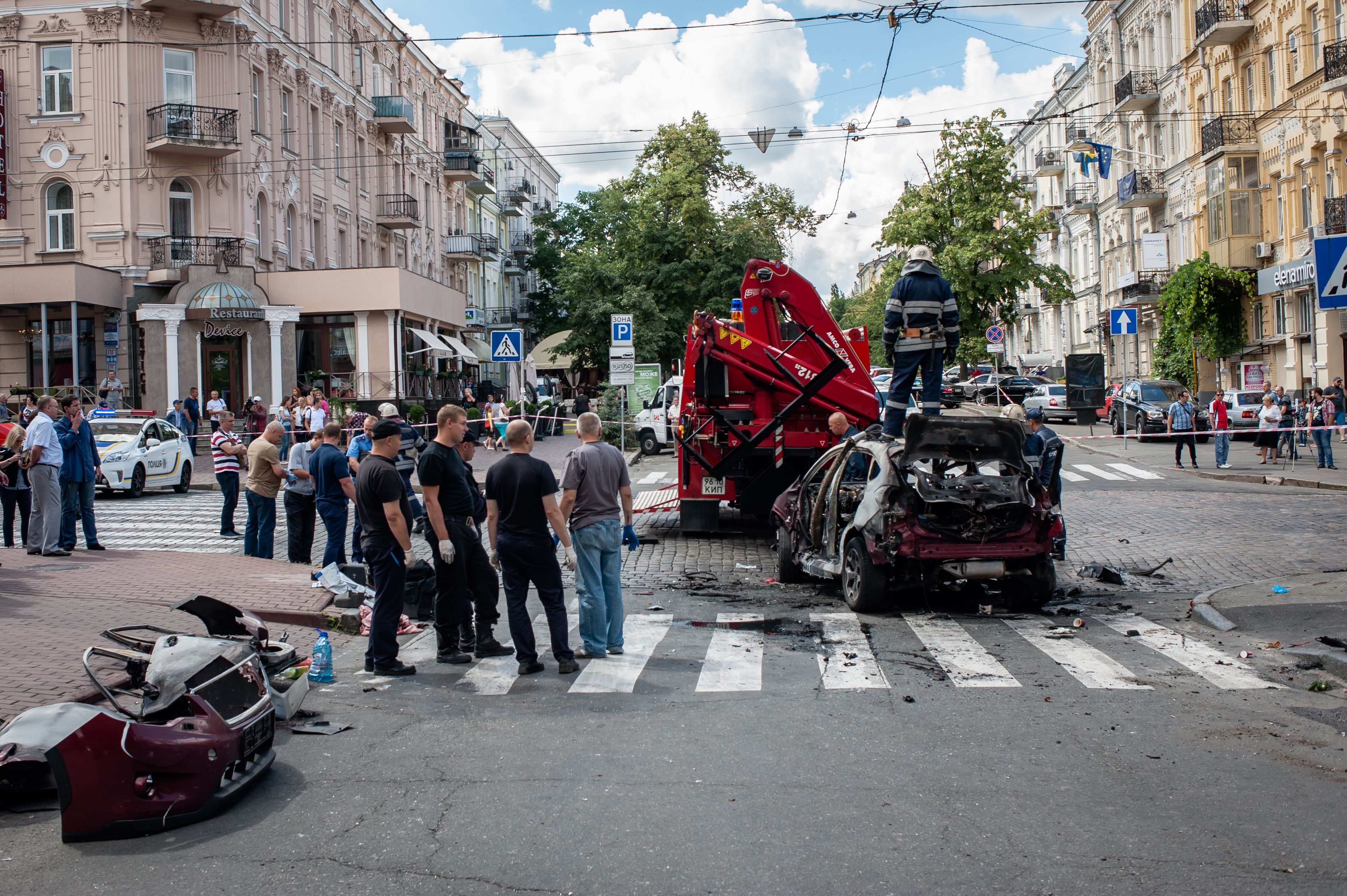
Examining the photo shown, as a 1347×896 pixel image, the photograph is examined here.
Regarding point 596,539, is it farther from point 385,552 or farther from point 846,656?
point 846,656

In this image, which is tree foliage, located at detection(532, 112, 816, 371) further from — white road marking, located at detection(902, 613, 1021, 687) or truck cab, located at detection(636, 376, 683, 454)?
white road marking, located at detection(902, 613, 1021, 687)

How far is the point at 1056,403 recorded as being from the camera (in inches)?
1614

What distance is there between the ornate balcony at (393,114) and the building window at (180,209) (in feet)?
46.4

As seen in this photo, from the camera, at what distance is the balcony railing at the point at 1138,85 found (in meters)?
47.1

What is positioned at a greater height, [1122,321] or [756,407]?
[1122,321]

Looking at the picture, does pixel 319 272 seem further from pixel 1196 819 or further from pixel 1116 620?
pixel 1196 819

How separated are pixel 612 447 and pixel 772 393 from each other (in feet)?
20.1

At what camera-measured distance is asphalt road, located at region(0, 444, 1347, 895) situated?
4277 millimetres

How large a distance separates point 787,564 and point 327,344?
28.2m

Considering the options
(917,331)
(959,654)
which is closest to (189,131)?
(917,331)

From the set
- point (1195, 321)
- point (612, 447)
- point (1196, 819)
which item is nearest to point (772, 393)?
point (612, 447)

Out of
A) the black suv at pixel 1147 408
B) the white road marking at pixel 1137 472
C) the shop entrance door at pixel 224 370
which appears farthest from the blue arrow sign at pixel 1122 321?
the shop entrance door at pixel 224 370

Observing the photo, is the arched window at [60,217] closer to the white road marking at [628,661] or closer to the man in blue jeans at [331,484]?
the man in blue jeans at [331,484]

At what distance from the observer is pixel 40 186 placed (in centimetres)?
3275
